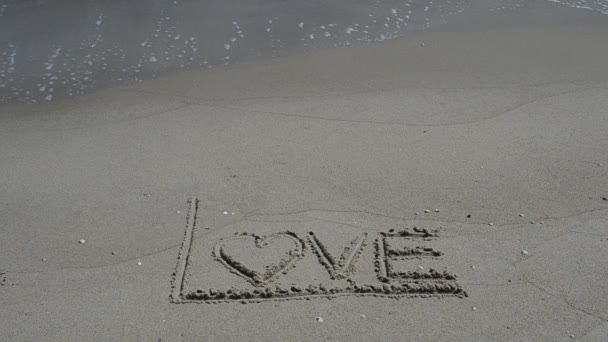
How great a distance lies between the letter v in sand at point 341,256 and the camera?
324cm

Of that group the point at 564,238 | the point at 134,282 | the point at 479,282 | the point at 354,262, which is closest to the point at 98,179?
the point at 134,282

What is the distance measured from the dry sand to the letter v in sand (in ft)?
0.04

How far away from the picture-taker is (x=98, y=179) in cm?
409

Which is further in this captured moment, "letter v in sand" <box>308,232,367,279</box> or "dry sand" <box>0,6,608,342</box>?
"letter v in sand" <box>308,232,367,279</box>

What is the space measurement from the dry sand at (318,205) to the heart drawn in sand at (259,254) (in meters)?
0.01

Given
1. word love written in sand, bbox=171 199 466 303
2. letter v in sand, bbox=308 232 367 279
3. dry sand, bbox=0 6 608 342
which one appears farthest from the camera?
letter v in sand, bbox=308 232 367 279

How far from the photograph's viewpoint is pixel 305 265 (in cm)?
330

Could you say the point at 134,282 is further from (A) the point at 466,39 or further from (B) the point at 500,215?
(A) the point at 466,39

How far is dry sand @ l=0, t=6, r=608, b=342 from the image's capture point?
300cm

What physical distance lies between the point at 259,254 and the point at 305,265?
0.87 feet

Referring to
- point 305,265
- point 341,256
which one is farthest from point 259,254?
point 341,256

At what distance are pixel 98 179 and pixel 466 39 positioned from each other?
3655mm

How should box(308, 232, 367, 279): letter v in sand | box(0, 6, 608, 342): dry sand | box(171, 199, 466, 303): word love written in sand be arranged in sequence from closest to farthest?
box(0, 6, 608, 342): dry sand
box(171, 199, 466, 303): word love written in sand
box(308, 232, 367, 279): letter v in sand

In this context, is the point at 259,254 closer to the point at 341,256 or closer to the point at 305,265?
the point at 305,265
